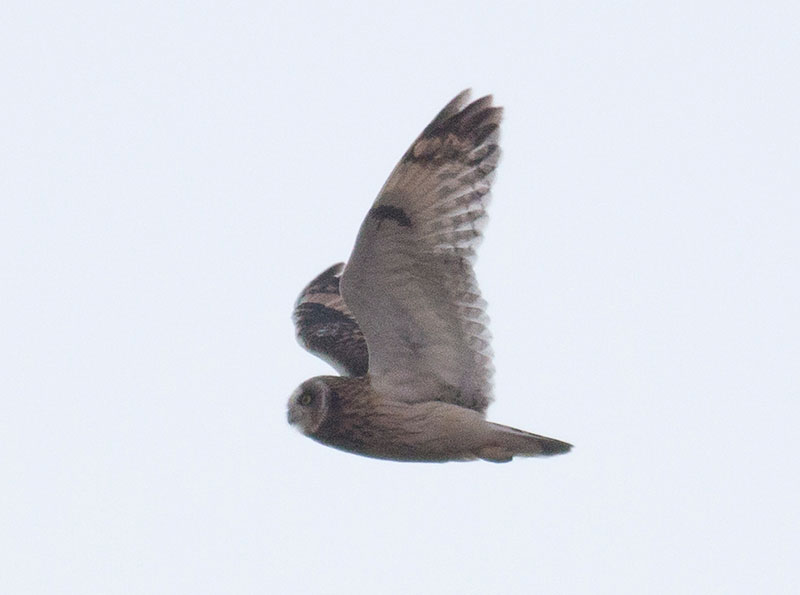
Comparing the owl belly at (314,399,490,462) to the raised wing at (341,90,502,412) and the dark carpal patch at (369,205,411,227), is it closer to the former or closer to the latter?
the raised wing at (341,90,502,412)

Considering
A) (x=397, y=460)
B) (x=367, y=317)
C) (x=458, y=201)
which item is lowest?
(x=397, y=460)

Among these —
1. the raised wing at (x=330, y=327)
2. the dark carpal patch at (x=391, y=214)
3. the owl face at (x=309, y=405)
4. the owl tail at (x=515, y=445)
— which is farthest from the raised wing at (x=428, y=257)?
the raised wing at (x=330, y=327)

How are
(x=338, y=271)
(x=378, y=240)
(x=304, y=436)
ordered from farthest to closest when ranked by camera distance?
1. (x=338, y=271)
2. (x=304, y=436)
3. (x=378, y=240)

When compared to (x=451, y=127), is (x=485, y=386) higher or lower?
lower

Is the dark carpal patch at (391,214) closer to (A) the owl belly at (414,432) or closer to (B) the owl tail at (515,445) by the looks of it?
(A) the owl belly at (414,432)

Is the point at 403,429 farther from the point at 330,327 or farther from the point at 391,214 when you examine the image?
the point at 330,327

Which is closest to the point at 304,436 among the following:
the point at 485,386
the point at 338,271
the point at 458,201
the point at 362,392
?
the point at 362,392

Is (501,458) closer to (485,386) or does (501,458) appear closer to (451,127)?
(485,386)

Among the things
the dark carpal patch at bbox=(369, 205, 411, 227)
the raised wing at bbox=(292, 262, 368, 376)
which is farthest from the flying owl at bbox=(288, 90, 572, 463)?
the raised wing at bbox=(292, 262, 368, 376)
